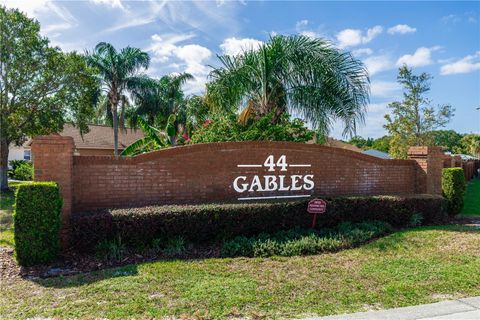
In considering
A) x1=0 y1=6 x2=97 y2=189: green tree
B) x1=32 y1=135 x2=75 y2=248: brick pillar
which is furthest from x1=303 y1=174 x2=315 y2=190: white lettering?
Answer: x1=0 y1=6 x2=97 y2=189: green tree

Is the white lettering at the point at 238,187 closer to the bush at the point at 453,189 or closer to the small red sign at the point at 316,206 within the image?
the small red sign at the point at 316,206

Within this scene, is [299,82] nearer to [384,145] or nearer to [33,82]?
[33,82]

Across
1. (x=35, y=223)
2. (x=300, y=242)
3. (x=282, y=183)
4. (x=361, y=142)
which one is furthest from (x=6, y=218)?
(x=361, y=142)

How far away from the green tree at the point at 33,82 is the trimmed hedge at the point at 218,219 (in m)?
11.5

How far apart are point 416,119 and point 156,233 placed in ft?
63.0

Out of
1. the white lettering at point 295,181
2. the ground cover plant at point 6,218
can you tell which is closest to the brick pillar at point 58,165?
the ground cover plant at point 6,218

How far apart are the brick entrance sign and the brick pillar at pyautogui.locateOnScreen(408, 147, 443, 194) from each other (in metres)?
0.67

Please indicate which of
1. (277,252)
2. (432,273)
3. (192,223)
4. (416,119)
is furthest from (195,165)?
(416,119)

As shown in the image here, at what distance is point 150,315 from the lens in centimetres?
410

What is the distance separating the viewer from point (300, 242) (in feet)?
23.0

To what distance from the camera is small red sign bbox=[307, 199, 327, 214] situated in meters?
7.91

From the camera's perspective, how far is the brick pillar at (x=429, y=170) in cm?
1077

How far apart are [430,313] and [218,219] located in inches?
156

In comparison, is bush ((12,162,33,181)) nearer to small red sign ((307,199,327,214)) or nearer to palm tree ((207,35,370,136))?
palm tree ((207,35,370,136))
